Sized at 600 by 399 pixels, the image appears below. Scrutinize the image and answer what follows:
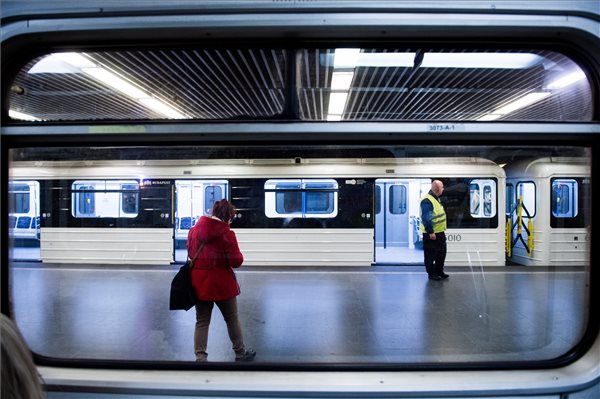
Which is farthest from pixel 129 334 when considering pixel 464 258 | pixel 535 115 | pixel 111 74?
pixel 464 258

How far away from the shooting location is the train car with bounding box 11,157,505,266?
7082 millimetres

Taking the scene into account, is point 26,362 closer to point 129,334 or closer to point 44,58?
point 44,58

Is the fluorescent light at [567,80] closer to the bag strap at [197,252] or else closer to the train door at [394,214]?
the bag strap at [197,252]

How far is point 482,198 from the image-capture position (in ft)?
24.7

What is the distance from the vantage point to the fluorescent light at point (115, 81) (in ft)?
7.31

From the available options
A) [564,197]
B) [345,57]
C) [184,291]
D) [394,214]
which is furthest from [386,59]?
[564,197]

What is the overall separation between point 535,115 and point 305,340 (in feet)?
9.76

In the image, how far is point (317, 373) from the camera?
1864mm

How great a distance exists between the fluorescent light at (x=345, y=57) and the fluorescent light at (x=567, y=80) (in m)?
1.08

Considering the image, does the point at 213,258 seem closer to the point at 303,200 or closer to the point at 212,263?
the point at 212,263

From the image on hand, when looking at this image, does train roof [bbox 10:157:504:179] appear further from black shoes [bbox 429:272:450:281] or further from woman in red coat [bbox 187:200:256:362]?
woman in red coat [bbox 187:200:256:362]

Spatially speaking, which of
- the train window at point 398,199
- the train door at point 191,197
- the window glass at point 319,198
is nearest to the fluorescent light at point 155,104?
the train door at point 191,197

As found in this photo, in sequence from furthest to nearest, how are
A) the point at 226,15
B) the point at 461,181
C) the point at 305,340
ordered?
the point at 461,181 → the point at 305,340 → the point at 226,15

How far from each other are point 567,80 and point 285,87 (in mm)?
1474
